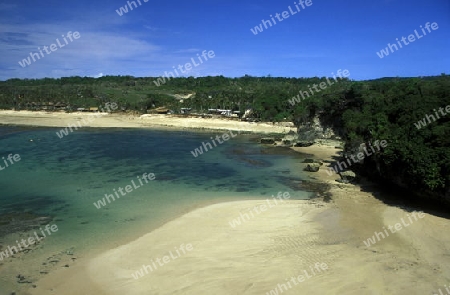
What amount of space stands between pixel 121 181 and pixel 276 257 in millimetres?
18248

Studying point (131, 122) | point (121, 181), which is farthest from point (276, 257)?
point (131, 122)

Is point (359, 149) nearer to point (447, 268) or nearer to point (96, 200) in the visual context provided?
point (447, 268)

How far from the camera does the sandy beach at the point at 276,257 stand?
13.8m

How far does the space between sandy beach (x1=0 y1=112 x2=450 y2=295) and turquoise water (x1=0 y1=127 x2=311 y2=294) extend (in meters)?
2.30

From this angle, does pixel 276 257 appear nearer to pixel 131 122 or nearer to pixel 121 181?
pixel 121 181

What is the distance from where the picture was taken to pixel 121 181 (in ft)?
99.3

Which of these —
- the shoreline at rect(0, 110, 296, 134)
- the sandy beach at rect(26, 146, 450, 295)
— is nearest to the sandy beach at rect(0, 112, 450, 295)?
the sandy beach at rect(26, 146, 450, 295)

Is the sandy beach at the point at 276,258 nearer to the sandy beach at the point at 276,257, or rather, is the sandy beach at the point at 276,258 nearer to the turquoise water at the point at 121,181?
the sandy beach at the point at 276,257

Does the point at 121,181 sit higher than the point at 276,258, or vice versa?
the point at 121,181

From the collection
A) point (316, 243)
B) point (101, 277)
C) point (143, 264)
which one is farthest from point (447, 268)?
point (101, 277)

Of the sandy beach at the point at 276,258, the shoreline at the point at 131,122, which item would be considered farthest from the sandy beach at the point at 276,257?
the shoreline at the point at 131,122

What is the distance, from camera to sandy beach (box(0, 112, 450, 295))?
1379 centimetres

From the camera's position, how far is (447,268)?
591 inches

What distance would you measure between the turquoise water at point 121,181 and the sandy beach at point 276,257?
2.30 m
